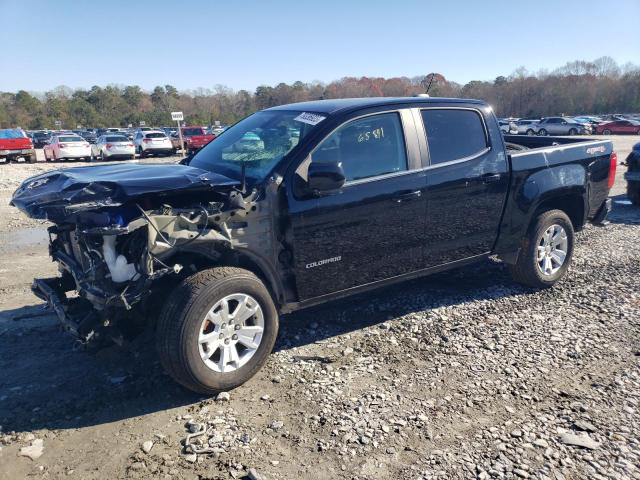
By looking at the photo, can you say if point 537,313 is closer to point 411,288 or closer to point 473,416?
point 411,288

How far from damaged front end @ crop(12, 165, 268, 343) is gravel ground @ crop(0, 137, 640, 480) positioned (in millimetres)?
583

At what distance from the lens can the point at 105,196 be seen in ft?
10.3

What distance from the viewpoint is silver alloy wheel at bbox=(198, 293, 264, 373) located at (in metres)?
3.30

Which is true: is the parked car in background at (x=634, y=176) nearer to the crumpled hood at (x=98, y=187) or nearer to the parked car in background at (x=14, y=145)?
the crumpled hood at (x=98, y=187)

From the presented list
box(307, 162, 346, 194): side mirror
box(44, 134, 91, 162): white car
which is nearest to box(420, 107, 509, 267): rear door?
box(307, 162, 346, 194): side mirror

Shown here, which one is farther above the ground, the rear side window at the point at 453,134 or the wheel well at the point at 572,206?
the rear side window at the point at 453,134

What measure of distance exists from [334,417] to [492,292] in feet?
9.20

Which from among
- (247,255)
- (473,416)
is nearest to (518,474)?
(473,416)

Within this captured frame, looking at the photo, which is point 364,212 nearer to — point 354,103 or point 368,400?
point 354,103

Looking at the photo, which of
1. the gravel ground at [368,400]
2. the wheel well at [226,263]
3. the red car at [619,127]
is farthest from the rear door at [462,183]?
the red car at [619,127]

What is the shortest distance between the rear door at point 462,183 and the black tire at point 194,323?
6.06ft

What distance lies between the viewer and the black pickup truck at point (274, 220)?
10.6 feet

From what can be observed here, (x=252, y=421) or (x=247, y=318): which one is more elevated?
(x=247, y=318)

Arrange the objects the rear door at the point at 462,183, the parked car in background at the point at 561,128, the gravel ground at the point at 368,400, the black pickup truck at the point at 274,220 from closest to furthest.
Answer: the gravel ground at the point at 368,400, the black pickup truck at the point at 274,220, the rear door at the point at 462,183, the parked car in background at the point at 561,128
